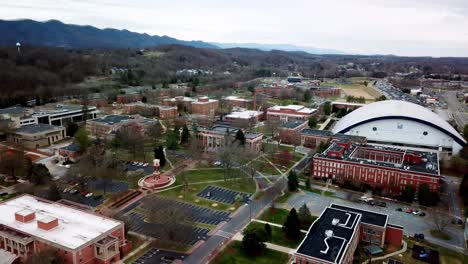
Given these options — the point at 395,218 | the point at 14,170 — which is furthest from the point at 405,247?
the point at 14,170

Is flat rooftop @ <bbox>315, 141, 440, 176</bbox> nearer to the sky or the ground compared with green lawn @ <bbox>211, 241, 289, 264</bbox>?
nearer to the sky

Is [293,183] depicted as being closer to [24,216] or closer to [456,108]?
[24,216]

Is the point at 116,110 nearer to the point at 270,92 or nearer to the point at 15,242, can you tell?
the point at 270,92

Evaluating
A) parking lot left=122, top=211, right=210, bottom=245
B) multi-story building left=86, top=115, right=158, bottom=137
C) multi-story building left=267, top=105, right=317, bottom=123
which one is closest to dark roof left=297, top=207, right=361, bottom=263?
parking lot left=122, top=211, right=210, bottom=245

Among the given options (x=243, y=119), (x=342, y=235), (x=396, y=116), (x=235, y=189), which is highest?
(x=396, y=116)

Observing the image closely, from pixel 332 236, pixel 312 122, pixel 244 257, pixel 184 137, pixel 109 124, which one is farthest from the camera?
pixel 312 122

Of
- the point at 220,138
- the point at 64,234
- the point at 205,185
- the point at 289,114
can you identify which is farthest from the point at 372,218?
the point at 289,114

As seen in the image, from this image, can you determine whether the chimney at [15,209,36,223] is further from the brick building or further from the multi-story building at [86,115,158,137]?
the brick building
